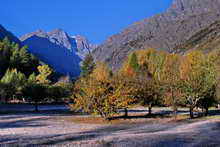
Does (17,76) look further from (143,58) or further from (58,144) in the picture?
(58,144)

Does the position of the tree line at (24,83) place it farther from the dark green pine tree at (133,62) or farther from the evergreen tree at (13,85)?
the dark green pine tree at (133,62)

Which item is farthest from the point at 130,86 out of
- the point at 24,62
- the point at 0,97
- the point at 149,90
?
the point at 24,62

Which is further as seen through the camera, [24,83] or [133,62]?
[133,62]

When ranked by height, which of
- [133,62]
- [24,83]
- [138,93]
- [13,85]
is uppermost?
[133,62]

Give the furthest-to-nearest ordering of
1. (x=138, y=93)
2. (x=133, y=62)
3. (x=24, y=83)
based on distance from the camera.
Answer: (x=133, y=62) < (x=24, y=83) < (x=138, y=93)

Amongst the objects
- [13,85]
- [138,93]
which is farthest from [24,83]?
[138,93]

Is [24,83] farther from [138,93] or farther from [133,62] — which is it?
[138,93]

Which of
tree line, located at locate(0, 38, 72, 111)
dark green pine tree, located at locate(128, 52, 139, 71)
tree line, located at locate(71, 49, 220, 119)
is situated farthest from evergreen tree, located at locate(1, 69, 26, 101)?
dark green pine tree, located at locate(128, 52, 139, 71)

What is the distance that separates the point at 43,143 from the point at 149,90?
94.3ft

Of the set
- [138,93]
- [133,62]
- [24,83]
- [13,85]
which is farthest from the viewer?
[133,62]

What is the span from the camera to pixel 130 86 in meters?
44.3

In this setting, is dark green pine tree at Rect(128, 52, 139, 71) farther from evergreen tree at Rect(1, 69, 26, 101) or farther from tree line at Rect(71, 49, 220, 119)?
tree line at Rect(71, 49, 220, 119)

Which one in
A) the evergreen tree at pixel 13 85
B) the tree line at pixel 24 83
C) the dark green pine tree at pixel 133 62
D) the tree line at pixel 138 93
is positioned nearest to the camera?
the tree line at pixel 138 93

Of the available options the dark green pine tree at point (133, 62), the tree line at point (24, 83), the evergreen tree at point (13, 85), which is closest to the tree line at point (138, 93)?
the tree line at point (24, 83)
